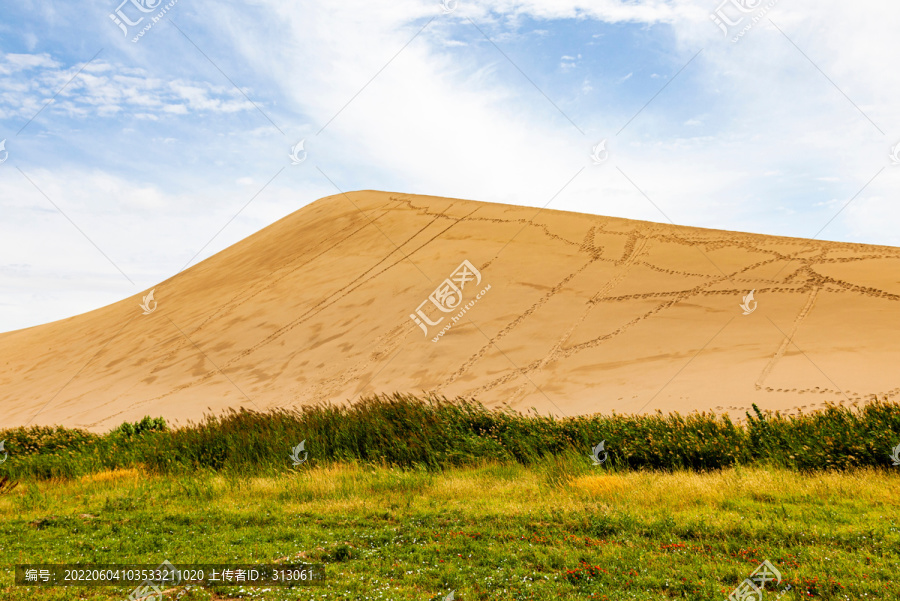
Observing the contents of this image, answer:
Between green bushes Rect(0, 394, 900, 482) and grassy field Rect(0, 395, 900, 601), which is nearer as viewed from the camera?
grassy field Rect(0, 395, 900, 601)

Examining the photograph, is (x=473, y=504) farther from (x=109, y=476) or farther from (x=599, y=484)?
(x=109, y=476)

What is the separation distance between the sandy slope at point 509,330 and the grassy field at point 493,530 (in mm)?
8474

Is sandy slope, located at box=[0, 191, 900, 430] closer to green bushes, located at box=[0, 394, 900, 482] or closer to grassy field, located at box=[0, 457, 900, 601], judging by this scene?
green bushes, located at box=[0, 394, 900, 482]

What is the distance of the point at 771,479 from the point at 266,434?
9217 millimetres

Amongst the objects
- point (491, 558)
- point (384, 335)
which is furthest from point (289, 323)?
point (491, 558)

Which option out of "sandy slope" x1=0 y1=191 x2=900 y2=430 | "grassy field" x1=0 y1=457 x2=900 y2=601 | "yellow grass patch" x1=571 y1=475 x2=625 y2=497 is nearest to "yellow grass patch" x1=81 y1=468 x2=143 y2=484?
"grassy field" x1=0 y1=457 x2=900 y2=601

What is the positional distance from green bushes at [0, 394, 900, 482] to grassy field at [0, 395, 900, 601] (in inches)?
1.6

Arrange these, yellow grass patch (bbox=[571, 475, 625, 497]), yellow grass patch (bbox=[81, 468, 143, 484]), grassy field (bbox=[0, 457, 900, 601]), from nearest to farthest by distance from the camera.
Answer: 1. grassy field (bbox=[0, 457, 900, 601])
2. yellow grass patch (bbox=[571, 475, 625, 497])
3. yellow grass patch (bbox=[81, 468, 143, 484])

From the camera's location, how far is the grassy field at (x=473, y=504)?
17.7 feet

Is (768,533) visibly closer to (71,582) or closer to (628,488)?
(628,488)

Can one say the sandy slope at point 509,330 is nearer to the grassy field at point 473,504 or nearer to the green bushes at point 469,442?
the green bushes at point 469,442

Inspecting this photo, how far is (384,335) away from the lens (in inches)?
1029

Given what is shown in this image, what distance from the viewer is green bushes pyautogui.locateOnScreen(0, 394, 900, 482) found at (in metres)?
9.68

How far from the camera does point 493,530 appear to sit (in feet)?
22.4
